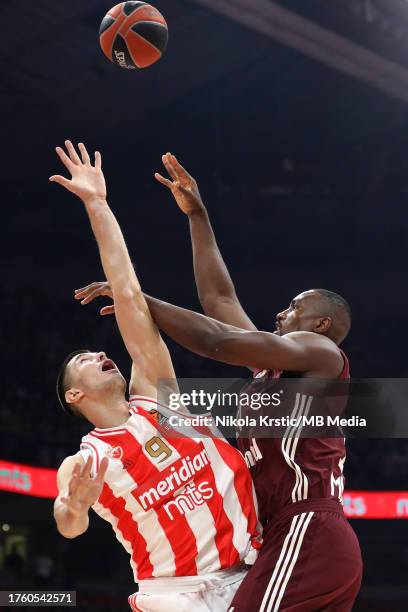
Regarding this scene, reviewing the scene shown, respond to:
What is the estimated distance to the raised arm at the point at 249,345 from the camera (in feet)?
11.9

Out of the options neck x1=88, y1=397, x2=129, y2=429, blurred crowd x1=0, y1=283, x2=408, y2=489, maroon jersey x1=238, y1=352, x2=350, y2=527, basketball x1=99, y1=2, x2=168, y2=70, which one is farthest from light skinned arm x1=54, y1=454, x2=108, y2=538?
blurred crowd x1=0, y1=283, x2=408, y2=489

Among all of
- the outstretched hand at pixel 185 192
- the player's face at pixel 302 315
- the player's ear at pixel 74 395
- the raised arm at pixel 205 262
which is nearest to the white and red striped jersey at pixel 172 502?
the player's ear at pixel 74 395

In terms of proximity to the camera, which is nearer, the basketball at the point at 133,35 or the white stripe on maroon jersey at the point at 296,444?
the white stripe on maroon jersey at the point at 296,444

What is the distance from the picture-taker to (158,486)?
3633 millimetres

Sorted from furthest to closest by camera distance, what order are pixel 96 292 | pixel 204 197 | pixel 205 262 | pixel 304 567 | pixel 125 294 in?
1. pixel 204 197
2. pixel 205 262
3. pixel 96 292
4. pixel 125 294
5. pixel 304 567

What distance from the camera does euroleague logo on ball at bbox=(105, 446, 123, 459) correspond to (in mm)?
3646

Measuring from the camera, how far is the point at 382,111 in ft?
54.3

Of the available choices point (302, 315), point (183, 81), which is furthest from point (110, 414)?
point (183, 81)

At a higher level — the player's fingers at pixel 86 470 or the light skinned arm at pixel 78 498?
the player's fingers at pixel 86 470

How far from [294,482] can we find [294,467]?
Result: 0.06 metres

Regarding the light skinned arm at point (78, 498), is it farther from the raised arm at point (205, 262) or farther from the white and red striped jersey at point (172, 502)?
the raised arm at point (205, 262)

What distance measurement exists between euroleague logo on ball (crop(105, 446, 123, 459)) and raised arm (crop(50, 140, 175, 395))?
11.3 inches

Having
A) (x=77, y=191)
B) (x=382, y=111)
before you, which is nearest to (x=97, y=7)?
(x=382, y=111)

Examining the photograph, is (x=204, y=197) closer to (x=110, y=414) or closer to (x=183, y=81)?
(x=183, y=81)
